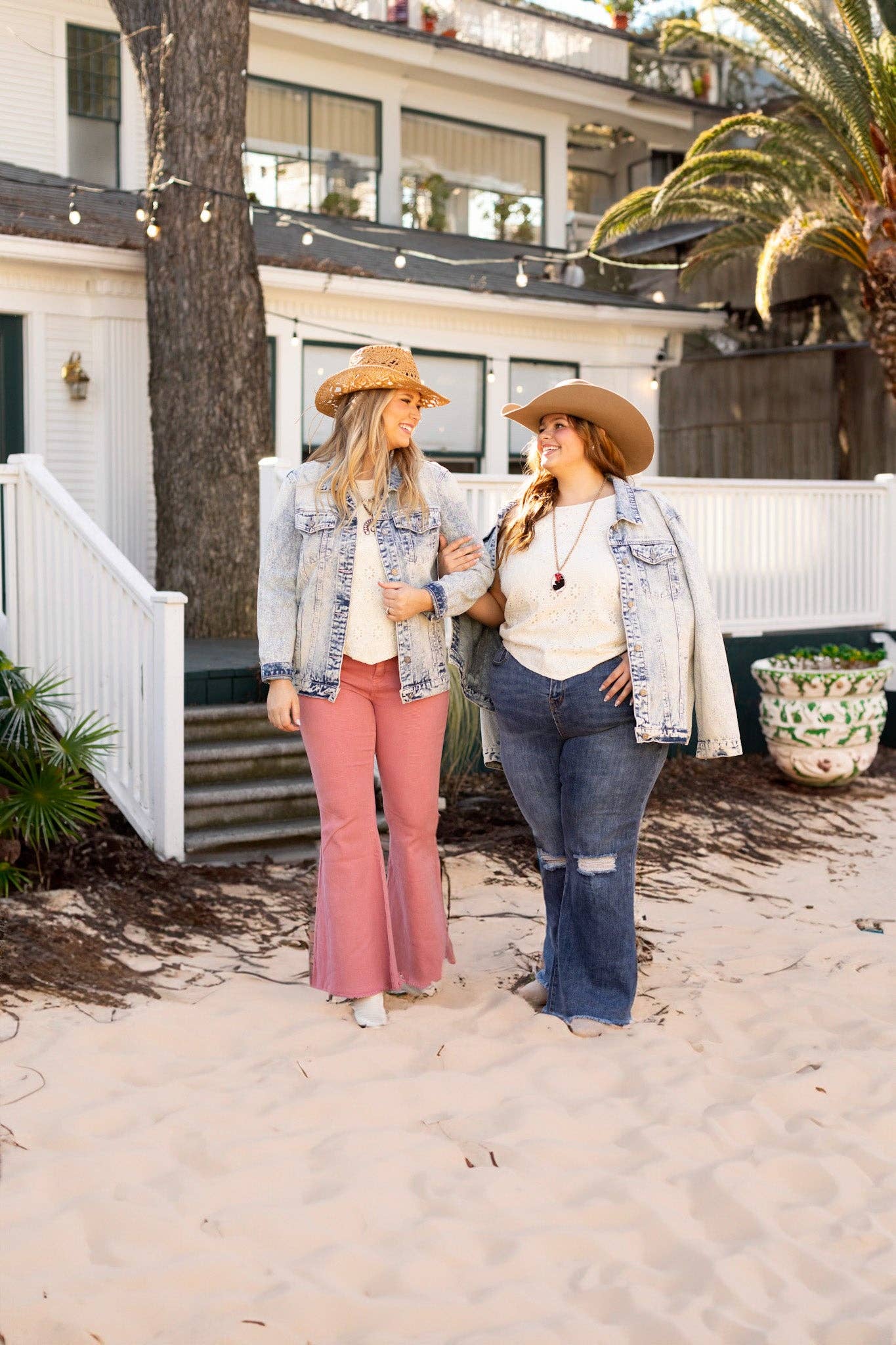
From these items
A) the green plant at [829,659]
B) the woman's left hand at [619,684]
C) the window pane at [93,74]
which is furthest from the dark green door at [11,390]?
the woman's left hand at [619,684]

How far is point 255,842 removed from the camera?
6.39 m

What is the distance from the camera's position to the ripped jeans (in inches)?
159

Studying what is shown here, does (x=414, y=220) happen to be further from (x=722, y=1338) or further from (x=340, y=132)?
(x=722, y=1338)

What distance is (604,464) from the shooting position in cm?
421

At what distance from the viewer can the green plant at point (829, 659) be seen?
Result: 8.60 m

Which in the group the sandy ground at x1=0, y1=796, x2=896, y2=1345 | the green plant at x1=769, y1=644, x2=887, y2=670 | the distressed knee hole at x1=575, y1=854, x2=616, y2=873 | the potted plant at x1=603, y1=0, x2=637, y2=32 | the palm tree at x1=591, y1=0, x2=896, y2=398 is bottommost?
the sandy ground at x1=0, y1=796, x2=896, y2=1345

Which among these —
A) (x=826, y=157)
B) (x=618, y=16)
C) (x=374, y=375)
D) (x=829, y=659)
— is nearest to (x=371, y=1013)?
(x=374, y=375)

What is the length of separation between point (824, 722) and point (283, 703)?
496 cm

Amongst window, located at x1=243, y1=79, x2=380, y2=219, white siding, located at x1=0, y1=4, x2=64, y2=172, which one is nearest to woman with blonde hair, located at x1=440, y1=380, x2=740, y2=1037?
white siding, located at x1=0, y1=4, x2=64, y2=172

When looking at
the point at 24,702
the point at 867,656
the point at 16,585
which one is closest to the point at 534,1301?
the point at 24,702

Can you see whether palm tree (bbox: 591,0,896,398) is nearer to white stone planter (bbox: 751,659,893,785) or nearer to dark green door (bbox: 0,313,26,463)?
white stone planter (bbox: 751,659,893,785)

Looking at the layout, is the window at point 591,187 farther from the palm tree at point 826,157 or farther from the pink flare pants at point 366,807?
the pink flare pants at point 366,807

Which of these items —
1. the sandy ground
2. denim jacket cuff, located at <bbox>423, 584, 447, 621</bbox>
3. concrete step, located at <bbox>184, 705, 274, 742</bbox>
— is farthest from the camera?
concrete step, located at <bbox>184, 705, 274, 742</bbox>

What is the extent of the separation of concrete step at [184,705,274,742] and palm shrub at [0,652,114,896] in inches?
23.6
